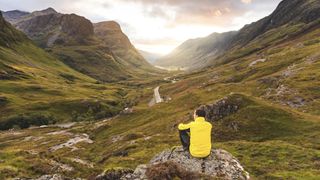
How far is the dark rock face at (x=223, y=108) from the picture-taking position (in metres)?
75.6

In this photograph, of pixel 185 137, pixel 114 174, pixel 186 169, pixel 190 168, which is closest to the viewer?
pixel 186 169

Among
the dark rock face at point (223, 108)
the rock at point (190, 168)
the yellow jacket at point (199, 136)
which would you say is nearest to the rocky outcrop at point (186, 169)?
the rock at point (190, 168)

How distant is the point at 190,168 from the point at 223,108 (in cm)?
4860

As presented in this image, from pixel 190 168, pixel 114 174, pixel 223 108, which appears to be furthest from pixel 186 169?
pixel 223 108

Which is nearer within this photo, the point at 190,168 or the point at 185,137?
the point at 190,168

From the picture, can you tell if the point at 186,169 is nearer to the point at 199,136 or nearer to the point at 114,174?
the point at 199,136

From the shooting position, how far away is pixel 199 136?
2919cm

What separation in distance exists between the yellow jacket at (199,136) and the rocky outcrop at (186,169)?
75 cm

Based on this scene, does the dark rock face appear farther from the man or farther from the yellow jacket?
the yellow jacket

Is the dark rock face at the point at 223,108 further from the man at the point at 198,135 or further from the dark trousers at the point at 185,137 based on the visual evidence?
the man at the point at 198,135

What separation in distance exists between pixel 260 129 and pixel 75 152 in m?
55.6

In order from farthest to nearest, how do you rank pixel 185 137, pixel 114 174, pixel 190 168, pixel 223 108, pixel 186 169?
pixel 223 108
pixel 114 174
pixel 185 137
pixel 190 168
pixel 186 169

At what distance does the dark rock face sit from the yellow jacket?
151ft

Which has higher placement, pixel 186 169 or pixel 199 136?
pixel 199 136
